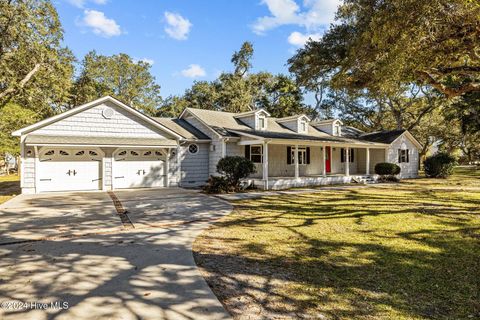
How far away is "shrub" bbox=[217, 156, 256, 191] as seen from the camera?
14.1 m

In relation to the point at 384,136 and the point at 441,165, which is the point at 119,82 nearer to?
the point at 384,136

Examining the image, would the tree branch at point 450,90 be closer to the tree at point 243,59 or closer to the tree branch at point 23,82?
the tree branch at point 23,82

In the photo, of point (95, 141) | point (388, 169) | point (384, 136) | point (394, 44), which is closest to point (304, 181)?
point (388, 169)

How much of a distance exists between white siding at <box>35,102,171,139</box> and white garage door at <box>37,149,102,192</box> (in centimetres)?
93

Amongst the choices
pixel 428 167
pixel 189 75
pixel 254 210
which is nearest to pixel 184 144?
pixel 254 210

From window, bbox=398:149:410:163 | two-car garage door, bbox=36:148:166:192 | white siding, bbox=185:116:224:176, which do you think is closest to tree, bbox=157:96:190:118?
white siding, bbox=185:116:224:176

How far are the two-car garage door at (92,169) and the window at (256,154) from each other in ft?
17.6

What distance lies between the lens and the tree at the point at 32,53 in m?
14.6

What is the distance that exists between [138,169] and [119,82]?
24.8 metres

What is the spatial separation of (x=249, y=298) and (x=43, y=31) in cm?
1786

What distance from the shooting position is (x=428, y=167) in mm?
23391

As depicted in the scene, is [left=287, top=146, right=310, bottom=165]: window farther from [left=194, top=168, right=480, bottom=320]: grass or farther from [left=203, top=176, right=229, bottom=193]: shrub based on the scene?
[left=194, top=168, right=480, bottom=320]: grass

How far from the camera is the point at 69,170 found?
14.2m

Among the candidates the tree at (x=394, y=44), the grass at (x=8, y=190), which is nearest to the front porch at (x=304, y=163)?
the tree at (x=394, y=44)
